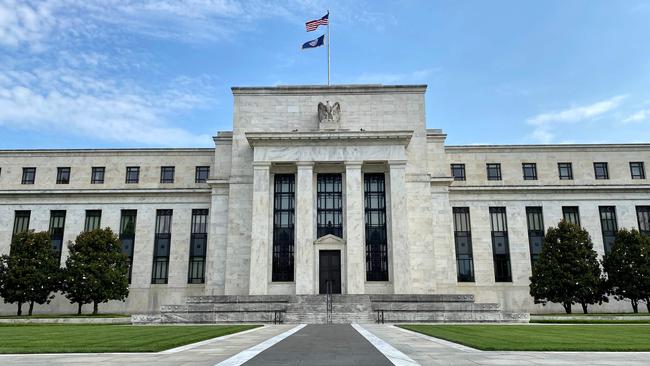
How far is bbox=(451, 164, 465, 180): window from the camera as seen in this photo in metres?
51.1

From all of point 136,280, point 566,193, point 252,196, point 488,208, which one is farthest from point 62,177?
point 566,193

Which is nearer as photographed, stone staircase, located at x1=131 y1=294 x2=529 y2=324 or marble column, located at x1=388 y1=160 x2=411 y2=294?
stone staircase, located at x1=131 y1=294 x2=529 y2=324

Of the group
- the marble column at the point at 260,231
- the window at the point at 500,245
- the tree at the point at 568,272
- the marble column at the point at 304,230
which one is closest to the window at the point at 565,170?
the window at the point at 500,245

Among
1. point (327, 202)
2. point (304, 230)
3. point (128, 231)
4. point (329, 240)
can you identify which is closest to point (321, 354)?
point (304, 230)

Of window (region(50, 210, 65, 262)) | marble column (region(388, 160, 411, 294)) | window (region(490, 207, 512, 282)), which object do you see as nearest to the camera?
marble column (region(388, 160, 411, 294))

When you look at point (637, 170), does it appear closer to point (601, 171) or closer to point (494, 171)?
point (601, 171)

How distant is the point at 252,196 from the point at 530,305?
27.9 meters

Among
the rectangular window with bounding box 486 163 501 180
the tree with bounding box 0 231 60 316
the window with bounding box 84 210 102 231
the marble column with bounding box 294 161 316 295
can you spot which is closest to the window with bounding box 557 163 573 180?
the rectangular window with bounding box 486 163 501 180

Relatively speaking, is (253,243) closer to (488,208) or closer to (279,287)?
(279,287)

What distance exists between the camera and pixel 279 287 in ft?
143

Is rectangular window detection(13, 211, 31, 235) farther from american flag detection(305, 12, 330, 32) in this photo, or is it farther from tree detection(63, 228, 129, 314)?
american flag detection(305, 12, 330, 32)

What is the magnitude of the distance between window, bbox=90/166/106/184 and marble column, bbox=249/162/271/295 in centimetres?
1802

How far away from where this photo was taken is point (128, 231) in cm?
4938

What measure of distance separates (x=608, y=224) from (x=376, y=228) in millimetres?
23286
